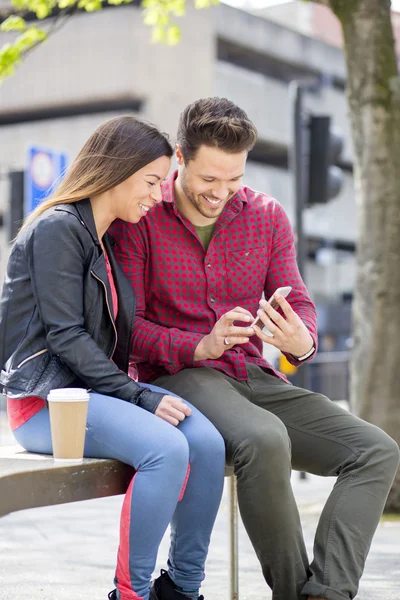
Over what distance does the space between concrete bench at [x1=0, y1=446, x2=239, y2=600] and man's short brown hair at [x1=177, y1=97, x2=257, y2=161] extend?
1.17 m

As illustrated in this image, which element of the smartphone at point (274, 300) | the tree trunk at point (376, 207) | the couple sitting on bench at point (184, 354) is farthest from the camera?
the tree trunk at point (376, 207)

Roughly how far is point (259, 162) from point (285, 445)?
3463 centimetres

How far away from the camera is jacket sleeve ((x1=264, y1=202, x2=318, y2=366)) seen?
3.77 m

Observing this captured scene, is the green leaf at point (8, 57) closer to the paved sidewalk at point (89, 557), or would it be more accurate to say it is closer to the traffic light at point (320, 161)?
the traffic light at point (320, 161)

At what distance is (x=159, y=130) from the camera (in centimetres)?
350

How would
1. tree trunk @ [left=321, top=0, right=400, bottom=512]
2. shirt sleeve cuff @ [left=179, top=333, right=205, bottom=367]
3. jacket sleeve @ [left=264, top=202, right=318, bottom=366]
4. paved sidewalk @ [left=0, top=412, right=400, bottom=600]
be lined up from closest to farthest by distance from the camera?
shirt sleeve cuff @ [left=179, top=333, right=205, bottom=367] < jacket sleeve @ [left=264, top=202, right=318, bottom=366] < paved sidewalk @ [left=0, top=412, right=400, bottom=600] < tree trunk @ [left=321, top=0, right=400, bottom=512]

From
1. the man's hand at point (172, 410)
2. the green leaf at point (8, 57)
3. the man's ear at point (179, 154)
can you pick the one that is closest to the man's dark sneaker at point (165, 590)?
the man's hand at point (172, 410)

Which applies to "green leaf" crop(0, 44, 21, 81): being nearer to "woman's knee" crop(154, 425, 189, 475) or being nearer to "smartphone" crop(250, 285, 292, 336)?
"smartphone" crop(250, 285, 292, 336)

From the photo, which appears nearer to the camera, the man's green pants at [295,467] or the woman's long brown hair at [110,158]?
the man's green pants at [295,467]

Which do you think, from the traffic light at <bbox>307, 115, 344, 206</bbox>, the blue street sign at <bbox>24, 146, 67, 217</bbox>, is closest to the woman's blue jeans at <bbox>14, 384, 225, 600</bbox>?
the traffic light at <bbox>307, 115, 344, 206</bbox>

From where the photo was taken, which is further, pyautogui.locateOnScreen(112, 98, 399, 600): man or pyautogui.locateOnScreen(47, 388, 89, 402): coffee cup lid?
pyautogui.locateOnScreen(112, 98, 399, 600): man

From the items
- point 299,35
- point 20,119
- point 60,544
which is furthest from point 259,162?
point 60,544

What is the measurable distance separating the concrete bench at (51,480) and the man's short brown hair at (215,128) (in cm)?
117

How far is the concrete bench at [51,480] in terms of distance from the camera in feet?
9.11
